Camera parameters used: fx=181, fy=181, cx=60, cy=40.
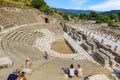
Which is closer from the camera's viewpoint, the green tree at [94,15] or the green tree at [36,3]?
the green tree at [36,3]

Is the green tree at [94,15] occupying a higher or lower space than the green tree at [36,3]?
lower

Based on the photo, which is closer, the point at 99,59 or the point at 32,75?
the point at 32,75

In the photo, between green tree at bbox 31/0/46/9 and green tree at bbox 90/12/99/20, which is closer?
green tree at bbox 31/0/46/9

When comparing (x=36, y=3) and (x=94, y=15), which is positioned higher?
(x=36, y=3)

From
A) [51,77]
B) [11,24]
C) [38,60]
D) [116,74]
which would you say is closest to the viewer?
[51,77]

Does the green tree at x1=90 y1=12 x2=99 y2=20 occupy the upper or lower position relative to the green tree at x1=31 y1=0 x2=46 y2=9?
lower

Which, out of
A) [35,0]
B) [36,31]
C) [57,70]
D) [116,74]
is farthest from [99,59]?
[35,0]

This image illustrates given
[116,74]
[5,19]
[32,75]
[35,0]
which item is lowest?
[116,74]

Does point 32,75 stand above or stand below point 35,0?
below

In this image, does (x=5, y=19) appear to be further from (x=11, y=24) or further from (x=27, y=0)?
(x=27, y=0)

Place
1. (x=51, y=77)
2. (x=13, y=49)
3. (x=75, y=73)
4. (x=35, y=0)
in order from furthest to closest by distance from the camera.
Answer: (x=35, y=0)
(x=13, y=49)
(x=75, y=73)
(x=51, y=77)

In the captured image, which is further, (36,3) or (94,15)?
(94,15)

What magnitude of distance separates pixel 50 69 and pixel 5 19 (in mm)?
20404

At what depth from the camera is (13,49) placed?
1820 centimetres
